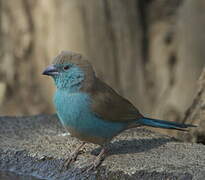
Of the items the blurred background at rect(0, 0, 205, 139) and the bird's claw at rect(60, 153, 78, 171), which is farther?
the blurred background at rect(0, 0, 205, 139)

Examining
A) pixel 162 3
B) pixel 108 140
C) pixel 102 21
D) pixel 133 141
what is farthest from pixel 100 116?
pixel 162 3

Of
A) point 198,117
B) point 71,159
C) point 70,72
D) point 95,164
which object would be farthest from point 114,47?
point 95,164

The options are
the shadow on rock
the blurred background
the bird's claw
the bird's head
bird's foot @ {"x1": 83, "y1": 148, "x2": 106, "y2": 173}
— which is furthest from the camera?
the blurred background

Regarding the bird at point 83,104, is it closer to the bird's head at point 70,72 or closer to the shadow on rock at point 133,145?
the bird's head at point 70,72

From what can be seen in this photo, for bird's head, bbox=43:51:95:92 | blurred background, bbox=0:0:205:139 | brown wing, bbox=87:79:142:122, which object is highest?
bird's head, bbox=43:51:95:92

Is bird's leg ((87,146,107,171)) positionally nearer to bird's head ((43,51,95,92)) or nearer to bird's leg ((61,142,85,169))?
bird's leg ((61,142,85,169))

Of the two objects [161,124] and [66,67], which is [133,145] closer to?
[161,124]

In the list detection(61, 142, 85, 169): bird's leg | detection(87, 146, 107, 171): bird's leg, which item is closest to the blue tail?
detection(87, 146, 107, 171): bird's leg
